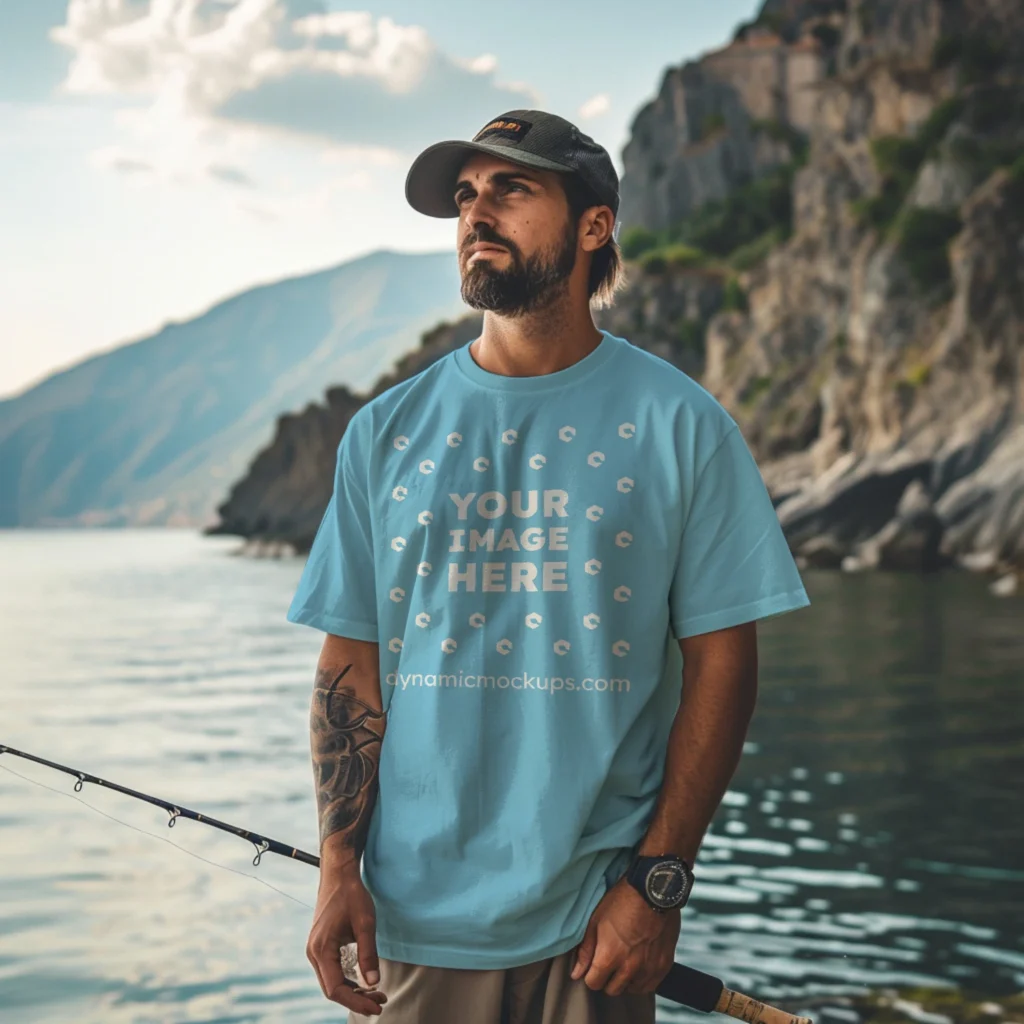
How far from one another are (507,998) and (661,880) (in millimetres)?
362

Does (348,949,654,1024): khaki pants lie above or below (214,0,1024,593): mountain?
below

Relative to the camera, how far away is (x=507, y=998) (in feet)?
8.74

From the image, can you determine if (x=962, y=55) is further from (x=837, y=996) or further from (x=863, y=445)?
(x=837, y=996)

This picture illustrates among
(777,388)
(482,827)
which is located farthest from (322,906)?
(777,388)

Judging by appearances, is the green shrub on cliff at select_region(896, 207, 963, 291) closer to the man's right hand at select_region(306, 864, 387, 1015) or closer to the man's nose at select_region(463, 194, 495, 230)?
the man's nose at select_region(463, 194, 495, 230)

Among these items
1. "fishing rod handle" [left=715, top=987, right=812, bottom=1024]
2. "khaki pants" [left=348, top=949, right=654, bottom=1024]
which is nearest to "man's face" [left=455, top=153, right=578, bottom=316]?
"khaki pants" [left=348, top=949, right=654, bottom=1024]

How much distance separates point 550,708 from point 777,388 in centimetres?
6973

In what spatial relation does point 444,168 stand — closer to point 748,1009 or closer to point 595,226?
point 595,226

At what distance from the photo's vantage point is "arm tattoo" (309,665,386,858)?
115 inches

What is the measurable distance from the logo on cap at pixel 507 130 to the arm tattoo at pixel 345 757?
1131 mm

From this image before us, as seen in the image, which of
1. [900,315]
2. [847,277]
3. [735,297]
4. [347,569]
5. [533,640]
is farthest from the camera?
[735,297]

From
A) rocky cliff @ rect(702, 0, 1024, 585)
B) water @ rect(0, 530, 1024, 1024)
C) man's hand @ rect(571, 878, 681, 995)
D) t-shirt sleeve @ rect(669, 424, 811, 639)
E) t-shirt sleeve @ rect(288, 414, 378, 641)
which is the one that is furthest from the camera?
rocky cliff @ rect(702, 0, 1024, 585)

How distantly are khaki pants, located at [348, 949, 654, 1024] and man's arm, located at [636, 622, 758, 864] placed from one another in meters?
0.28

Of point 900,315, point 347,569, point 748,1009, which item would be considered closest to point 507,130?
point 347,569
